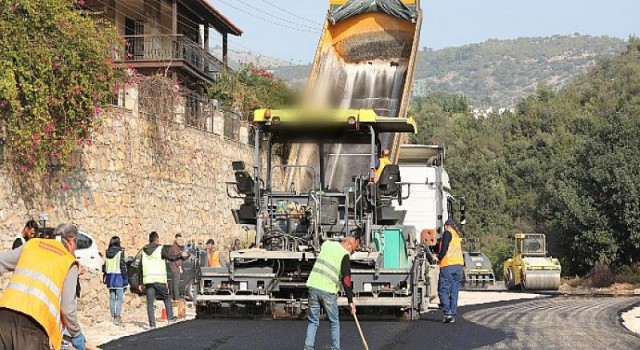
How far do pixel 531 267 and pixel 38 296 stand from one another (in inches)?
1137

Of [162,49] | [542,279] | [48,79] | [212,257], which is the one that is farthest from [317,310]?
[162,49]

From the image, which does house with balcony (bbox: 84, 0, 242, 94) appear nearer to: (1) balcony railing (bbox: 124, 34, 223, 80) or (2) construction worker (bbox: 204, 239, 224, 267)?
(1) balcony railing (bbox: 124, 34, 223, 80)

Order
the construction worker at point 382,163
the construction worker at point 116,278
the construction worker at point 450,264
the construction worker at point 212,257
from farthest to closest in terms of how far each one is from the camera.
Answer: the construction worker at point 212,257 → the construction worker at point 116,278 → the construction worker at point 450,264 → the construction worker at point 382,163

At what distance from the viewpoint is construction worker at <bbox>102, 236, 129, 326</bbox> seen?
18250 millimetres

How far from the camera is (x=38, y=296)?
7.49m

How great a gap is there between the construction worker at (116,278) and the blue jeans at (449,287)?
5159mm

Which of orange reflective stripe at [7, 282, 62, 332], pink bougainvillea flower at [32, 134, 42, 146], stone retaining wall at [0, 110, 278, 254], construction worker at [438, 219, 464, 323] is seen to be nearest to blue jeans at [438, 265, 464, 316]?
construction worker at [438, 219, 464, 323]

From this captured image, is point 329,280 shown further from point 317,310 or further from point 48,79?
point 48,79

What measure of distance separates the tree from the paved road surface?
4.47 metres

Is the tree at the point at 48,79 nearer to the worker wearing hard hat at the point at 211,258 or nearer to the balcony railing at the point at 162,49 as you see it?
the worker wearing hard hat at the point at 211,258

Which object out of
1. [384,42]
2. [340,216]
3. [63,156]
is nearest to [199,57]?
[384,42]

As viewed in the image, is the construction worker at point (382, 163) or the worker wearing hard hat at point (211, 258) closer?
the construction worker at point (382, 163)

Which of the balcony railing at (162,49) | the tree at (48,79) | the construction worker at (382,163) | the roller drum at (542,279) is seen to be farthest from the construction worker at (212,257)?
the roller drum at (542,279)

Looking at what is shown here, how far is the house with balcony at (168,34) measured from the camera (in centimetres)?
3428
